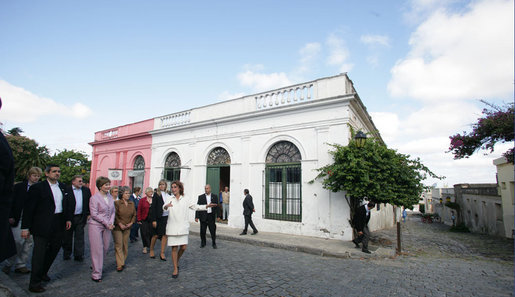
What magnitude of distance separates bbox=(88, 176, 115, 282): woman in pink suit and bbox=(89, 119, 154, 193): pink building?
10.0 meters

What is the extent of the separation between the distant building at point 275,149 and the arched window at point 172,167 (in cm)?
5

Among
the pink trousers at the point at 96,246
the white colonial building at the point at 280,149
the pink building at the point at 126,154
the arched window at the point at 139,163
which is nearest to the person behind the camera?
the pink trousers at the point at 96,246

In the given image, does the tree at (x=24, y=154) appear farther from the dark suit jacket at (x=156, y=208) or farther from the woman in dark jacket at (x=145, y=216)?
the dark suit jacket at (x=156, y=208)

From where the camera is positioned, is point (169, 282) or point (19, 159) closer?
point (169, 282)

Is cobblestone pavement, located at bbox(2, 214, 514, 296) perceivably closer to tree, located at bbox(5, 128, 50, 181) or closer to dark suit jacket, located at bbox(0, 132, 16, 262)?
dark suit jacket, located at bbox(0, 132, 16, 262)

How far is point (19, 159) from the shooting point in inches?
855

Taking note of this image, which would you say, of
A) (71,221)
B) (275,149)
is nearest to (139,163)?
(275,149)

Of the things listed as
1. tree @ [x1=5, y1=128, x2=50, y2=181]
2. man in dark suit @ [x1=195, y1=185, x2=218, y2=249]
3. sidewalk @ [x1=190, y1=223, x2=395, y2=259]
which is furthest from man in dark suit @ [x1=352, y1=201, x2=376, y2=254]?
tree @ [x1=5, y1=128, x2=50, y2=181]

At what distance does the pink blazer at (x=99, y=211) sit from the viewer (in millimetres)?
4531

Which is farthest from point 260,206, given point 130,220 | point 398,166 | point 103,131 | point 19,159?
point 19,159

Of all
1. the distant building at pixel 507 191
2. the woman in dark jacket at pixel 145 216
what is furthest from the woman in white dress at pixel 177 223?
the distant building at pixel 507 191

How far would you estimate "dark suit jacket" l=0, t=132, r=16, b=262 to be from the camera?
184cm

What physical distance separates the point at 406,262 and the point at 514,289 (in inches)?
77.5

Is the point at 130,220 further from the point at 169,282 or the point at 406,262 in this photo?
the point at 406,262
